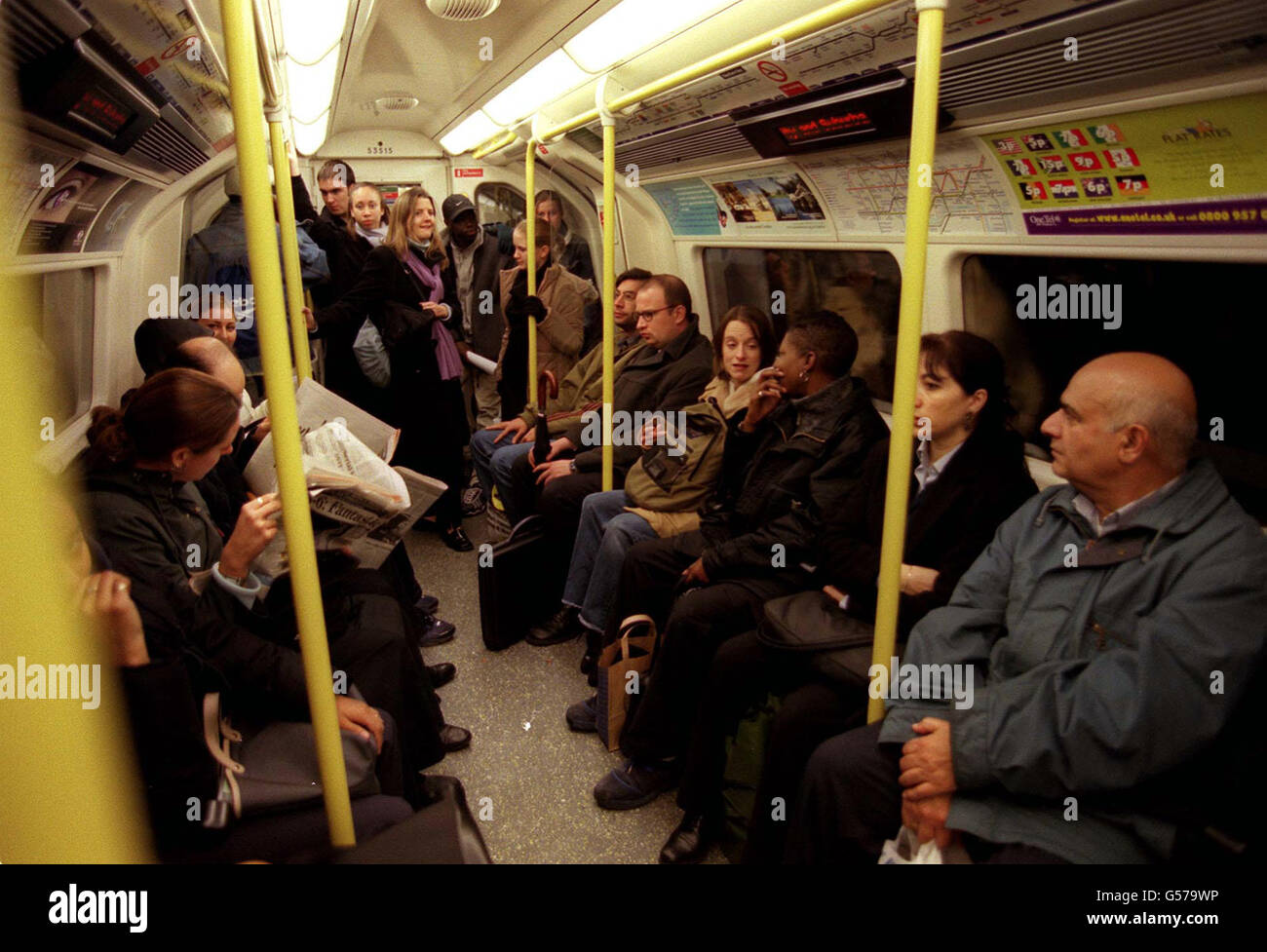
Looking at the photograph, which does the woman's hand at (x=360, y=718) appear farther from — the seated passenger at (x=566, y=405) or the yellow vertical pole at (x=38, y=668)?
the seated passenger at (x=566, y=405)

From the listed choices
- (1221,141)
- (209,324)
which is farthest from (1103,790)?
(209,324)

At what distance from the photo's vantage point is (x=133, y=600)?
1701 millimetres

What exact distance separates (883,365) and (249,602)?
2.98m

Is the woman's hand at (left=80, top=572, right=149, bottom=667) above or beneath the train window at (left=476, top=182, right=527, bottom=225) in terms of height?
beneath

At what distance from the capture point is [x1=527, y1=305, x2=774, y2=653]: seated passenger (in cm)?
340

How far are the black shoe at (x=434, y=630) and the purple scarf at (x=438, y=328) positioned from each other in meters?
1.70

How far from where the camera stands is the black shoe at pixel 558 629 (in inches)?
154

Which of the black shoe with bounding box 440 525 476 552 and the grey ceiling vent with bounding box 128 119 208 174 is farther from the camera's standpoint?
the black shoe with bounding box 440 525 476 552

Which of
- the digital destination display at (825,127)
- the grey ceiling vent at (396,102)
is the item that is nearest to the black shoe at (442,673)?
the digital destination display at (825,127)

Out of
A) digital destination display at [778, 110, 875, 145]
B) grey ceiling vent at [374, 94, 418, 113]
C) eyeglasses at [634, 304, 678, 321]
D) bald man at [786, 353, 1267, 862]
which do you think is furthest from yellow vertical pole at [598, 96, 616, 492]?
grey ceiling vent at [374, 94, 418, 113]

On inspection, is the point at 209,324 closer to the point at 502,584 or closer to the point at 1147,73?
the point at 502,584
